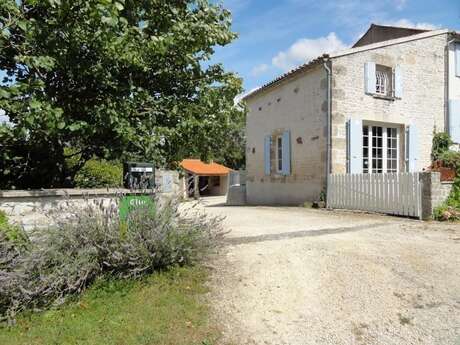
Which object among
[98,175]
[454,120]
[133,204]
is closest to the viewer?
[133,204]

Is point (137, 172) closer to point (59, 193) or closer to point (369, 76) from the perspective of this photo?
point (59, 193)

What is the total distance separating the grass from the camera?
322 cm

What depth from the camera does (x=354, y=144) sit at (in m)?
11.4

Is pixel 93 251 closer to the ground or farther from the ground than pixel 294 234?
farther from the ground

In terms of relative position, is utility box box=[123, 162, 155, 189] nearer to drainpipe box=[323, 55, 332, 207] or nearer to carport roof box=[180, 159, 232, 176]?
drainpipe box=[323, 55, 332, 207]

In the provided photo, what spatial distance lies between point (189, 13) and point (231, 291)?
4245 millimetres

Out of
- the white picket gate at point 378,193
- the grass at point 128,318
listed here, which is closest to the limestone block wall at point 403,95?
the white picket gate at point 378,193

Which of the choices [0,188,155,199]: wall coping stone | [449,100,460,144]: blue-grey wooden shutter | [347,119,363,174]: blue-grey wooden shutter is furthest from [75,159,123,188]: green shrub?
[449,100,460,144]: blue-grey wooden shutter

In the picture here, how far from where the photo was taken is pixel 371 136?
12164 millimetres

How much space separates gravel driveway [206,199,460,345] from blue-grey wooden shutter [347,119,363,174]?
5.09 metres

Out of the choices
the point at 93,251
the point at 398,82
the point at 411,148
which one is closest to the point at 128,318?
the point at 93,251

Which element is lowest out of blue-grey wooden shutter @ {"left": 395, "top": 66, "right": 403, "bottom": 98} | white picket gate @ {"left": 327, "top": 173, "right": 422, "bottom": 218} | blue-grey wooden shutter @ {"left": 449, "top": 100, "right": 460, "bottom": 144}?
white picket gate @ {"left": 327, "top": 173, "right": 422, "bottom": 218}

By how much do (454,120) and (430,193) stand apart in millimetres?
5811

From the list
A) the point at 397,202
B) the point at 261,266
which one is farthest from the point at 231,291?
the point at 397,202
